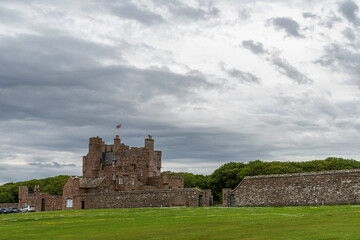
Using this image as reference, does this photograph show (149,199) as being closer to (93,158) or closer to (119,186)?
(119,186)

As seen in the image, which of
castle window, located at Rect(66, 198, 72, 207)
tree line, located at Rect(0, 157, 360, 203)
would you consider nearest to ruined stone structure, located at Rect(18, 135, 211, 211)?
castle window, located at Rect(66, 198, 72, 207)

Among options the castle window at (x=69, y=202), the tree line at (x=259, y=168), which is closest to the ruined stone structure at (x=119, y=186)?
the castle window at (x=69, y=202)

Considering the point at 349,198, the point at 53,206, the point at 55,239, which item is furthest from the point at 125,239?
the point at 53,206

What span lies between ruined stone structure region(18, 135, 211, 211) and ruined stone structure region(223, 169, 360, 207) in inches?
285

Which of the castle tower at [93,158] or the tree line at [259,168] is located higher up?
the castle tower at [93,158]

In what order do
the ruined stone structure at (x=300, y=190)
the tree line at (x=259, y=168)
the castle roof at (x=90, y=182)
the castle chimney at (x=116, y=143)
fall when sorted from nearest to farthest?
1. the ruined stone structure at (x=300, y=190)
2. the castle roof at (x=90, y=182)
3. the tree line at (x=259, y=168)
4. the castle chimney at (x=116, y=143)

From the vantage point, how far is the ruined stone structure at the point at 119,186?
64.6 m

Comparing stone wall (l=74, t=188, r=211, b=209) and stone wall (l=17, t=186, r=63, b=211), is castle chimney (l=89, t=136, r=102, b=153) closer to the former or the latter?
stone wall (l=17, t=186, r=63, b=211)

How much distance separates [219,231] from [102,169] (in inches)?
3812

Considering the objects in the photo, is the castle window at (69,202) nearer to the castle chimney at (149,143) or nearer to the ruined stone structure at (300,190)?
the castle chimney at (149,143)

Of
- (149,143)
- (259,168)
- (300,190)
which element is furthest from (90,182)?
(300,190)

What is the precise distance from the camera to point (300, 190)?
5116 centimetres

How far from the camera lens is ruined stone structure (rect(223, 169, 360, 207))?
4793 cm

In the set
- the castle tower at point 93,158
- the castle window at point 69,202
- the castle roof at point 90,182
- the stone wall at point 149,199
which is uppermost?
the castle tower at point 93,158
